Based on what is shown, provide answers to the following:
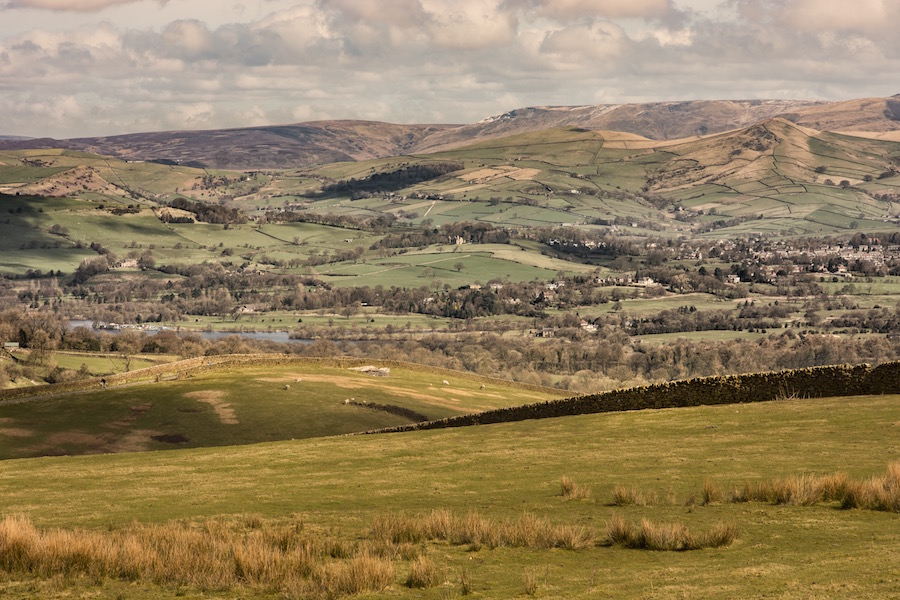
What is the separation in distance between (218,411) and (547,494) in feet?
134

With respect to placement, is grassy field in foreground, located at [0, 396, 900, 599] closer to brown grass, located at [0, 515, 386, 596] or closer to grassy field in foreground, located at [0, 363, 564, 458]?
brown grass, located at [0, 515, 386, 596]

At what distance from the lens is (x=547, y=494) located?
949 inches

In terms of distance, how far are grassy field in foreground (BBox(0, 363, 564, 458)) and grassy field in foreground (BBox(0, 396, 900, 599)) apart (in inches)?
533

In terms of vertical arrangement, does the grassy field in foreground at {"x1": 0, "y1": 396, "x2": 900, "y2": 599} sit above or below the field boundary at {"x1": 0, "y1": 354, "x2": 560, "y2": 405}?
above

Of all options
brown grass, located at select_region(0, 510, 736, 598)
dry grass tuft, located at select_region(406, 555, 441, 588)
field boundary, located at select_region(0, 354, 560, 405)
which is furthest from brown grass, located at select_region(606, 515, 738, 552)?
field boundary, located at select_region(0, 354, 560, 405)

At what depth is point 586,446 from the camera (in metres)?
31.4

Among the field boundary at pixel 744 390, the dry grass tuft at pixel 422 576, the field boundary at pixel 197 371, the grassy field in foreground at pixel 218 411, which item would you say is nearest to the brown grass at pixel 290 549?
the dry grass tuft at pixel 422 576

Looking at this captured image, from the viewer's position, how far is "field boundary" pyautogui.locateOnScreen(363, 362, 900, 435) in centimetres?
3538

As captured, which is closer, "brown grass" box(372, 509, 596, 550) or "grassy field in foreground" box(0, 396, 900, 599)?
"grassy field in foreground" box(0, 396, 900, 599)

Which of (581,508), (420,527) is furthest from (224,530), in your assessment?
(581,508)

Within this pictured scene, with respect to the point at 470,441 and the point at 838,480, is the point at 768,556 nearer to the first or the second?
the point at 838,480

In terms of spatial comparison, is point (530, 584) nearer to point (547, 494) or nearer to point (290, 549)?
point (290, 549)

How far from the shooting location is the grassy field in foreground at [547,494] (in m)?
15.4

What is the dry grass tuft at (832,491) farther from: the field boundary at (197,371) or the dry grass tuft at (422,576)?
the field boundary at (197,371)
